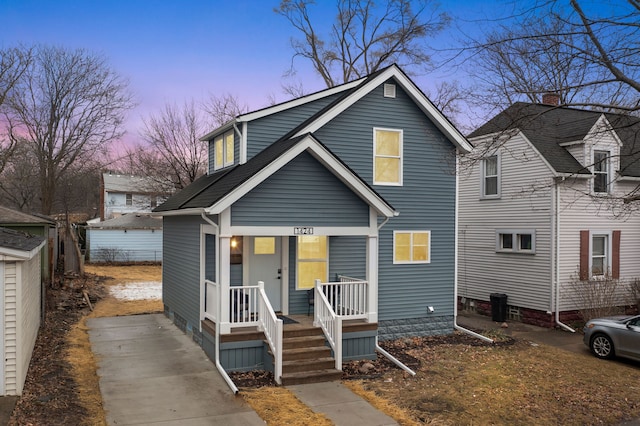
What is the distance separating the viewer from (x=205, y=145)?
32594mm

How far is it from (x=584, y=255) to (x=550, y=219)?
1764 millimetres

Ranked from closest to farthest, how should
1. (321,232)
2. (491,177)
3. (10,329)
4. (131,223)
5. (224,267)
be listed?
(10,329)
(224,267)
(321,232)
(491,177)
(131,223)

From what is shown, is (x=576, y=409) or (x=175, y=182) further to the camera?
(x=175, y=182)

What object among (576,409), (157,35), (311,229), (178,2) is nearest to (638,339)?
(576,409)

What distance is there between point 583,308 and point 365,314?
8.56m

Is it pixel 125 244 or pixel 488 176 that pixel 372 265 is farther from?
pixel 125 244

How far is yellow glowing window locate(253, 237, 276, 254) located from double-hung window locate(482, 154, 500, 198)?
9.19 meters

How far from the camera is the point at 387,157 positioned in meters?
13.9

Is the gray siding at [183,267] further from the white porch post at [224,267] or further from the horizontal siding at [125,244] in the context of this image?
the horizontal siding at [125,244]

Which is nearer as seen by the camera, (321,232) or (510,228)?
(321,232)

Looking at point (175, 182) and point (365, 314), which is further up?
point (175, 182)

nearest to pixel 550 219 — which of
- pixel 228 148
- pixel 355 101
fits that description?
pixel 355 101

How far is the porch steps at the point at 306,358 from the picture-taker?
32.2 feet

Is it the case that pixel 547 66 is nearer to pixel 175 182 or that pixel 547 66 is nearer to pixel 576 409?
pixel 576 409
